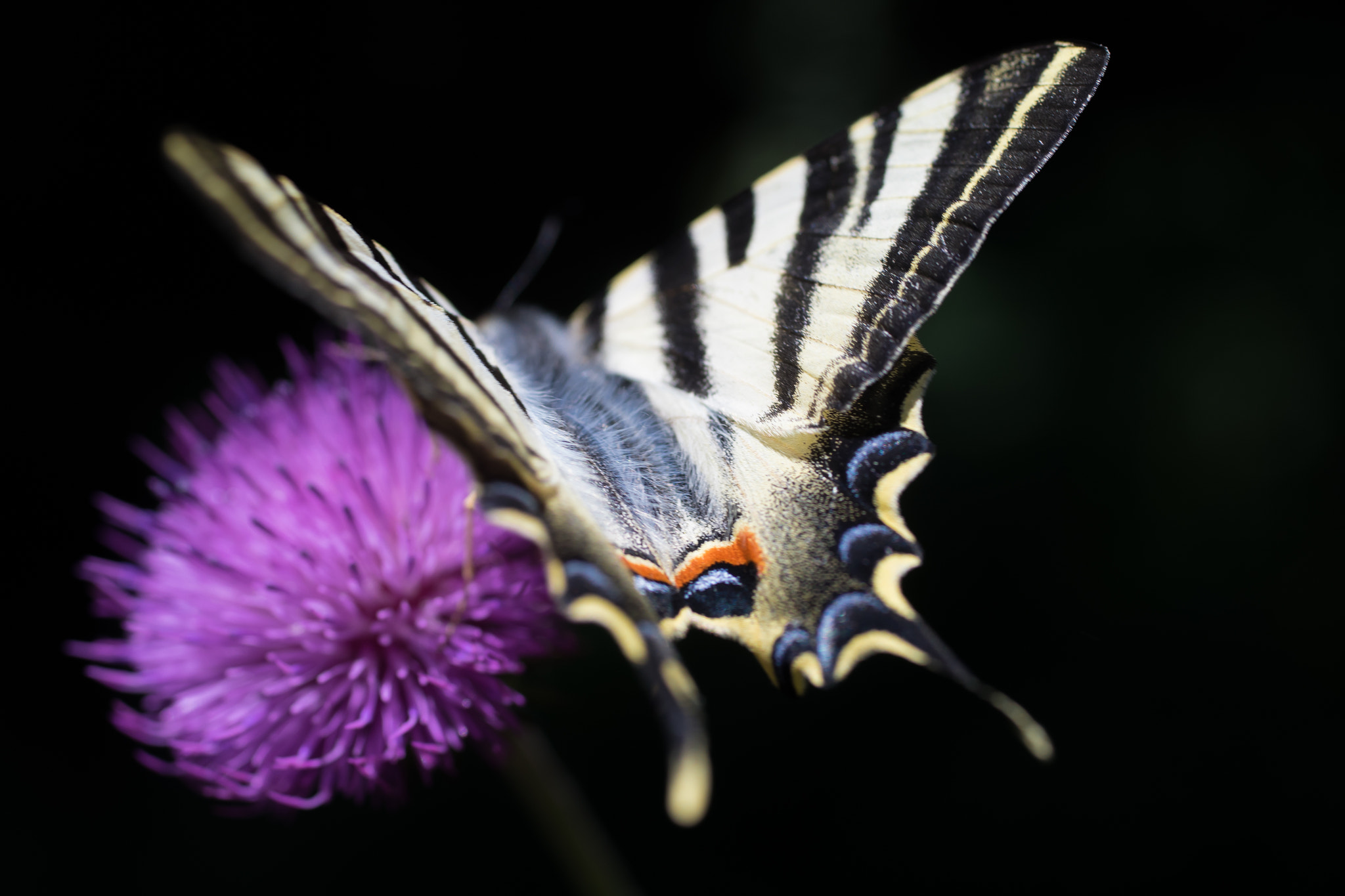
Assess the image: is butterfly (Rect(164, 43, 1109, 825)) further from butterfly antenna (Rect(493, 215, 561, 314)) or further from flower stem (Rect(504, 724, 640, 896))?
flower stem (Rect(504, 724, 640, 896))

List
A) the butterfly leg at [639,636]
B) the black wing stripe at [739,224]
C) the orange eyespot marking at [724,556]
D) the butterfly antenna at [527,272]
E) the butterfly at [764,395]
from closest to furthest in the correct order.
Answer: the butterfly leg at [639,636] → the butterfly at [764,395] → the orange eyespot marking at [724,556] → the black wing stripe at [739,224] → the butterfly antenna at [527,272]

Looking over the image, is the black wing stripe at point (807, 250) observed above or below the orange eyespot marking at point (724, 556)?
above

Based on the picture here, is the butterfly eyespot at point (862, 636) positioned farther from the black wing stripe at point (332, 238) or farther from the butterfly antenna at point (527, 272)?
the butterfly antenna at point (527, 272)

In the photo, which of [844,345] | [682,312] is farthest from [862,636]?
[682,312]

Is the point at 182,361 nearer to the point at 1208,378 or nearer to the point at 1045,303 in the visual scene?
the point at 1045,303

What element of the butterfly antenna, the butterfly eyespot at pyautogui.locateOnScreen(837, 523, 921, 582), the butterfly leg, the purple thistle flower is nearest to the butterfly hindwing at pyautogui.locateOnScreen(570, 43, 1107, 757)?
the butterfly eyespot at pyautogui.locateOnScreen(837, 523, 921, 582)

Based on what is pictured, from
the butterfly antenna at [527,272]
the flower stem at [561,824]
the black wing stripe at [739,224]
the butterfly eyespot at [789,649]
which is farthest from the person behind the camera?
the butterfly antenna at [527,272]

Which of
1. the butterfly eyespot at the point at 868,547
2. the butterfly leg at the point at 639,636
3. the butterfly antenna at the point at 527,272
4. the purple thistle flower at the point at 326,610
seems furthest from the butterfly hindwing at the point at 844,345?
the butterfly antenna at the point at 527,272
